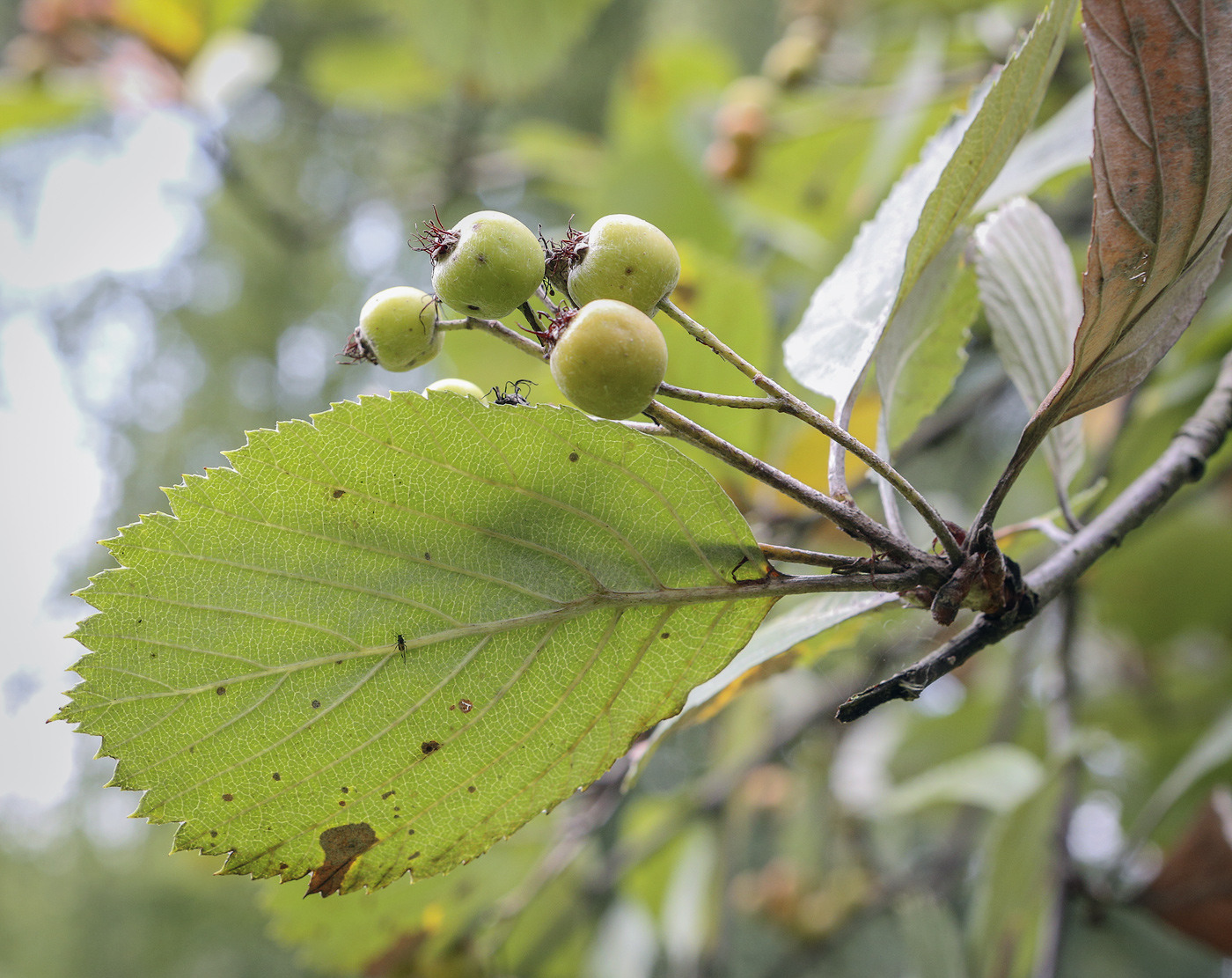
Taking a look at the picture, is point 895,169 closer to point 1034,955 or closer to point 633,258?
point 633,258

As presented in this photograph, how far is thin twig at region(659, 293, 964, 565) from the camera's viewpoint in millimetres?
451

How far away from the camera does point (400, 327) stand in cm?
51

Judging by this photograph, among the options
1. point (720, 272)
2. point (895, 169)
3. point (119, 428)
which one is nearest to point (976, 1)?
point (895, 169)

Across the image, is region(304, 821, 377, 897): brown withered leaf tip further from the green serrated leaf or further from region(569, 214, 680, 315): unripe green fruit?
region(569, 214, 680, 315): unripe green fruit

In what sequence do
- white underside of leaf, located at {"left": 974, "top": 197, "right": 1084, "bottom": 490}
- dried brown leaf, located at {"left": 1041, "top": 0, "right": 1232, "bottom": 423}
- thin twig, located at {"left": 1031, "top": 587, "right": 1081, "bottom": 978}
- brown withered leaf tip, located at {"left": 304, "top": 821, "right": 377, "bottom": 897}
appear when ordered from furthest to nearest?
thin twig, located at {"left": 1031, "top": 587, "right": 1081, "bottom": 978}
white underside of leaf, located at {"left": 974, "top": 197, "right": 1084, "bottom": 490}
brown withered leaf tip, located at {"left": 304, "top": 821, "right": 377, "bottom": 897}
dried brown leaf, located at {"left": 1041, "top": 0, "right": 1232, "bottom": 423}

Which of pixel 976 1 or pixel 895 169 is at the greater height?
pixel 976 1

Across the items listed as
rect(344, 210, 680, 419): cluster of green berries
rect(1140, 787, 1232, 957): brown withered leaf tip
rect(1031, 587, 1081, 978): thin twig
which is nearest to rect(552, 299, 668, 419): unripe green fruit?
rect(344, 210, 680, 419): cluster of green berries

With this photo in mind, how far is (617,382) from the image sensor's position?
0.43 m

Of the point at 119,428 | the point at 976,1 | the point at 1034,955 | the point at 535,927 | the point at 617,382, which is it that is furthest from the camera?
the point at 119,428

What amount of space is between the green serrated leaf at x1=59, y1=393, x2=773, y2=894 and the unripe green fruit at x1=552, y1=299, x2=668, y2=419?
0.04 metres

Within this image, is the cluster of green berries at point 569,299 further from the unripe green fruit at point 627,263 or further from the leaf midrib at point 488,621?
the leaf midrib at point 488,621

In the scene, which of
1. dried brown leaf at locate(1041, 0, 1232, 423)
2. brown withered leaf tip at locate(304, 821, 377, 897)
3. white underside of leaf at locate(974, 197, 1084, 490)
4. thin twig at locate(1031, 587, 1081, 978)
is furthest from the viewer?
thin twig at locate(1031, 587, 1081, 978)

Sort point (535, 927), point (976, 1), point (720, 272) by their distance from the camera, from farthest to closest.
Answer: point (976, 1) < point (535, 927) < point (720, 272)

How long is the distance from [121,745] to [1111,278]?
60 centimetres
